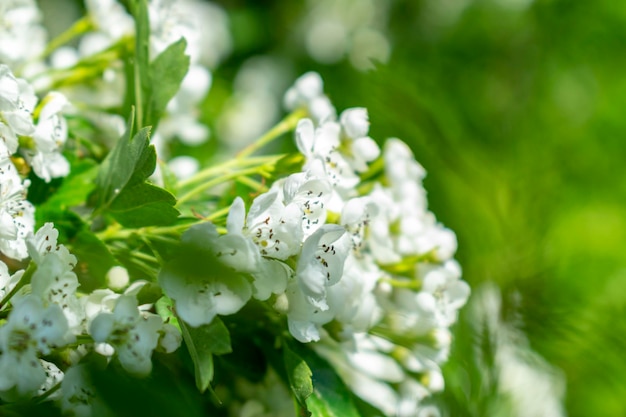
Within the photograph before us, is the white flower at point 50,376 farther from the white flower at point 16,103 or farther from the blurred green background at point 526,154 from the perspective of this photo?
the blurred green background at point 526,154

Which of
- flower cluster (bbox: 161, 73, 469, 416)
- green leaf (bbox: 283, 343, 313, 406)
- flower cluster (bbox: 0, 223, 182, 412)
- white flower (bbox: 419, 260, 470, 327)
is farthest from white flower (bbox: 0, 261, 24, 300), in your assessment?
white flower (bbox: 419, 260, 470, 327)

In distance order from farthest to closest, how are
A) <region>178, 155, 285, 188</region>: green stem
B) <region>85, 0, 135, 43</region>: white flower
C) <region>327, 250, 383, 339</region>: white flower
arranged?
1. <region>85, 0, 135, 43</region>: white flower
2. <region>178, 155, 285, 188</region>: green stem
3. <region>327, 250, 383, 339</region>: white flower

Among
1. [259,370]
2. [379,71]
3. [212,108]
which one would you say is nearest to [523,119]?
[379,71]

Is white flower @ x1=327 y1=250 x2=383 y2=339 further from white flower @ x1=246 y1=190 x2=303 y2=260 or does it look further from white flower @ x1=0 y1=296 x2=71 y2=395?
white flower @ x1=0 y1=296 x2=71 y2=395

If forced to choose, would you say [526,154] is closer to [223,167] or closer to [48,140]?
[223,167]

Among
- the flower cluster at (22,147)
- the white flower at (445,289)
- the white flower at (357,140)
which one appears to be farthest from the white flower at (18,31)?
the white flower at (445,289)

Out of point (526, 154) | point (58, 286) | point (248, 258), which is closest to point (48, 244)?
point (58, 286)

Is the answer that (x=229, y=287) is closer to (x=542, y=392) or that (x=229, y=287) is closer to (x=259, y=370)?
(x=259, y=370)
